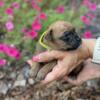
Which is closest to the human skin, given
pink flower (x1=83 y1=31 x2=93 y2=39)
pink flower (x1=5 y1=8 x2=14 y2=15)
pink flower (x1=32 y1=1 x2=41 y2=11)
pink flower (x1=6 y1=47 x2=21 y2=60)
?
pink flower (x1=6 y1=47 x2=21 y2=60)

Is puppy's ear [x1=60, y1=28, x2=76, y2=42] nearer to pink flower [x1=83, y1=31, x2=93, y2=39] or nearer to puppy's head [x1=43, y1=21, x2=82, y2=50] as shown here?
puppy's head [x1=43, y1=21, x2=82, y2=50]

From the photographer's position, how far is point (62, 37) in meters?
4.50

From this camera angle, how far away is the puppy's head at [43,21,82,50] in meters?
4.45

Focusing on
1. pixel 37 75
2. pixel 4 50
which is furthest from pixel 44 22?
pixel 37 75

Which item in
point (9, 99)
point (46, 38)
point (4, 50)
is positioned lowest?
point (9, 99)

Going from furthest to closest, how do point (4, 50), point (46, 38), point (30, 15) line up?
1. point (30, 15)
2. point (4, 50)
3. point (46, 38)

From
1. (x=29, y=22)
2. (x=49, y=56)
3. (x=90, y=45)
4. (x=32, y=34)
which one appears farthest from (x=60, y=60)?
(x=29, y=22)

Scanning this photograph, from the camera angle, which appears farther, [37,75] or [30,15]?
[30,15]

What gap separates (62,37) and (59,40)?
5cm

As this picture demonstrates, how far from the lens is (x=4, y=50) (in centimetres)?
575

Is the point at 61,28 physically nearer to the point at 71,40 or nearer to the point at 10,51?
the point at 71,40

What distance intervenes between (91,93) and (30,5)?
1388mm

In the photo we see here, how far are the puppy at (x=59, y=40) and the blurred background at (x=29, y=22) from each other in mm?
Result: 1190

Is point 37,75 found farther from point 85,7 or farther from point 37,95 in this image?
point 85,7
